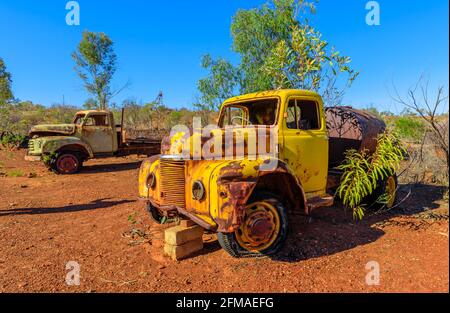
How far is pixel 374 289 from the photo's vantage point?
9.41 feet

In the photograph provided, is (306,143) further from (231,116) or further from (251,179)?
(231,116)

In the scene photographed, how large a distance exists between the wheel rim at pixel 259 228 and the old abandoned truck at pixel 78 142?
27.3 feet

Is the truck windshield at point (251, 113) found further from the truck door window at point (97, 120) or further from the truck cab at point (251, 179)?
the truck door window at point (97, 120)

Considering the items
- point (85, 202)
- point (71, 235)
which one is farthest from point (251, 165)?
point (85, 202)

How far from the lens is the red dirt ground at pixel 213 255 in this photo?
3049 mm

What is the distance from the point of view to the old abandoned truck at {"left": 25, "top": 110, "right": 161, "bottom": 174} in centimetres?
970

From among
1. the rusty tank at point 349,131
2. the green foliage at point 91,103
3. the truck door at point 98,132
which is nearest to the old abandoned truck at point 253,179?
the rusty tank at point 349,131

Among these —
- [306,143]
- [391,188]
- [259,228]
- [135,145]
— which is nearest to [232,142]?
[259,228]

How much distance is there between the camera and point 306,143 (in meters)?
4.25

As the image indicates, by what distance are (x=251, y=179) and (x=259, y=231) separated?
63 cm

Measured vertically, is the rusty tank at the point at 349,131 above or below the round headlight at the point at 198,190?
above
